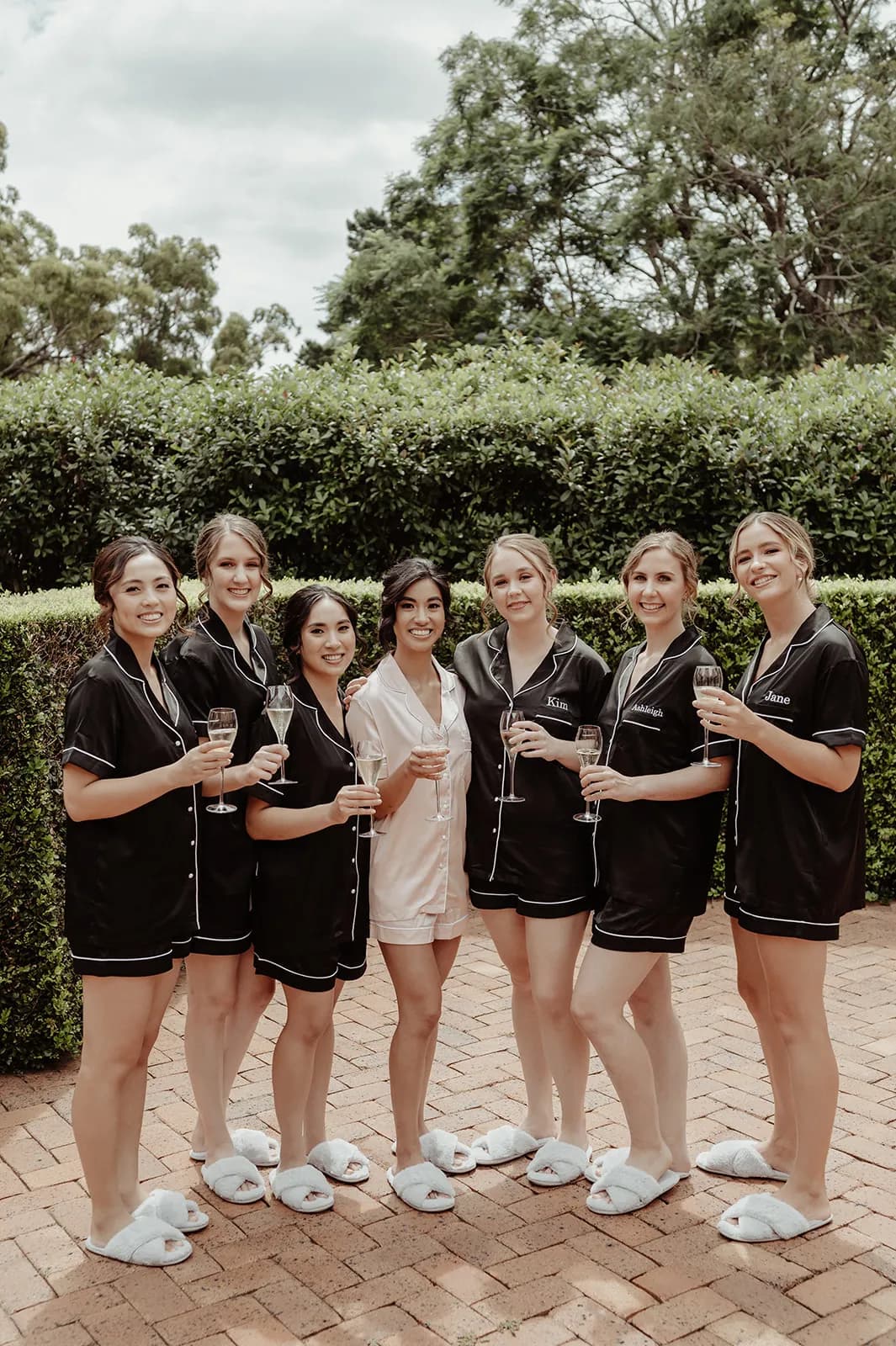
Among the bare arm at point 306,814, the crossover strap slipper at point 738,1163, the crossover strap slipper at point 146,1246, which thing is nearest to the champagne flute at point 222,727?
the bare arm at point 306,814

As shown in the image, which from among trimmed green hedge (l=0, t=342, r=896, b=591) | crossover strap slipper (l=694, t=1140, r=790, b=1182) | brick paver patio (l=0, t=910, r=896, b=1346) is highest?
trimmed green hedge (l=0, t=342, r=896, b=591)

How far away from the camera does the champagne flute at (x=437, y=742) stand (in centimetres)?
399

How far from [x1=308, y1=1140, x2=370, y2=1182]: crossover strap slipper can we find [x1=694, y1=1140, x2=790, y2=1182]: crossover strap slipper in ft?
4.03

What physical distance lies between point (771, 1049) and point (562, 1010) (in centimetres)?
76

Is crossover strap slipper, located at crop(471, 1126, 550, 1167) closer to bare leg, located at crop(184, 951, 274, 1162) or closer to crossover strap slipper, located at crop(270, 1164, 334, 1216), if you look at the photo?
crossover strap slipper, located at crop(270, 1164, 334, 1216)

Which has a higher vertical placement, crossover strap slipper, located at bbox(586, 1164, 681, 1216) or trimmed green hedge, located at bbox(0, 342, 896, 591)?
trimmed green hedge, located at bbox(0, 342, 896, 591)

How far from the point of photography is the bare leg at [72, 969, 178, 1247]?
11.6 feet

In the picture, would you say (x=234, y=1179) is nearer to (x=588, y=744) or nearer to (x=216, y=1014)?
(x=216, y=1014)

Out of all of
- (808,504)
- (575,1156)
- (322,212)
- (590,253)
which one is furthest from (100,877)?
(322,212)

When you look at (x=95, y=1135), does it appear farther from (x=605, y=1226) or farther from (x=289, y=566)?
(x=289, y=566)

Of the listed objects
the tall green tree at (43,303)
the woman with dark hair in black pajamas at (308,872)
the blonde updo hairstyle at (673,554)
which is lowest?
the woman with dark hair in black pajamas at (308,872)

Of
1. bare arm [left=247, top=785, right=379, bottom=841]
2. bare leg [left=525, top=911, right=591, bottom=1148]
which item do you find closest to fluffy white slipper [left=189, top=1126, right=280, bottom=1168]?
bare leg [left=525, top=911, right=591, bottom=1148]

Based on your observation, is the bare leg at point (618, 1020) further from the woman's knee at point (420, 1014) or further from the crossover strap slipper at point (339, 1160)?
the crossover strap slipper at point (339, 1160)

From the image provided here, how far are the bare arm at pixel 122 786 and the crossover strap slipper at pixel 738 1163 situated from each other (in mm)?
2344
